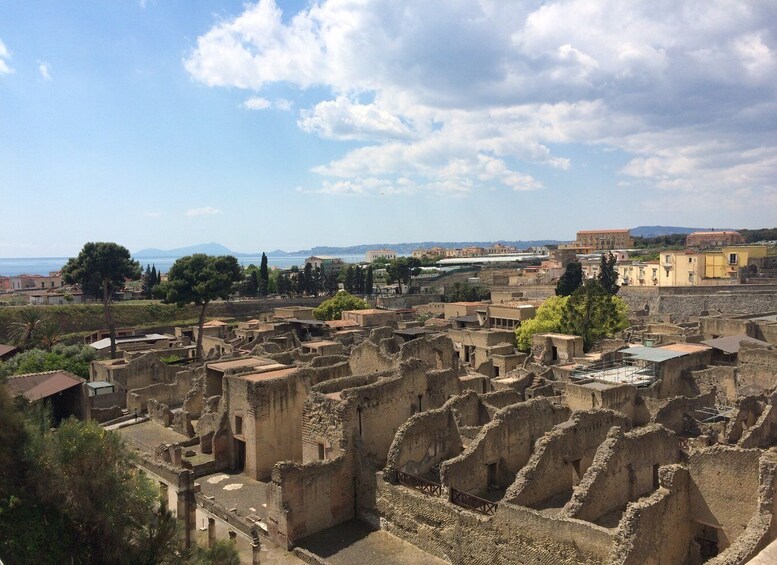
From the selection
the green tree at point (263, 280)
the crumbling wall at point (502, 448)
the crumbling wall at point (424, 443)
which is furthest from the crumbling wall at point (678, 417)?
the green tree at point (263, 280)

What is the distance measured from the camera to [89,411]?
1254 inches

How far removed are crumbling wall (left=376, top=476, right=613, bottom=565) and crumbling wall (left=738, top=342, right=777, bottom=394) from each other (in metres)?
20.1

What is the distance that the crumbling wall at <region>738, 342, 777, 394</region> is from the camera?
1141 inches

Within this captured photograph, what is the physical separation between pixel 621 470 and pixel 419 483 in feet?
19.1

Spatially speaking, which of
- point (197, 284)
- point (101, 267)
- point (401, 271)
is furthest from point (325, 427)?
point (401, 271)

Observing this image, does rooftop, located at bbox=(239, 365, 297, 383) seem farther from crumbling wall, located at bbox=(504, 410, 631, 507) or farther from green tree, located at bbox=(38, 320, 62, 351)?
green tree, located at bbox=(38, 320, 62, 351)

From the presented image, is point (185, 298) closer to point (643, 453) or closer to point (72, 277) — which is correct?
point (72, 277)

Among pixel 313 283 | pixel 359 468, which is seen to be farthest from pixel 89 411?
pixel 313 283

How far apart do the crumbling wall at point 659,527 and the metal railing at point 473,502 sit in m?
3.59

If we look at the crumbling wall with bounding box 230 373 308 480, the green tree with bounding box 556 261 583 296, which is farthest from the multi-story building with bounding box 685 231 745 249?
the crumbling wall with bounding box 230 373 308 480

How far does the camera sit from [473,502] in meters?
16.3

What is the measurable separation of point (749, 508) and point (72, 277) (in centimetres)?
5266

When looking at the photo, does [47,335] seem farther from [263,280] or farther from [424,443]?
[263,280]

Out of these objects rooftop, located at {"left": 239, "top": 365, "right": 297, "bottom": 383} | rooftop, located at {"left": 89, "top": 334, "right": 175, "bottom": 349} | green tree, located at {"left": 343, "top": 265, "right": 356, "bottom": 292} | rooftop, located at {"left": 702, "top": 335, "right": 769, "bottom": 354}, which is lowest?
rooftop, located at {"left": 89, "top": 334, "right": 175, "bottom": 349}
